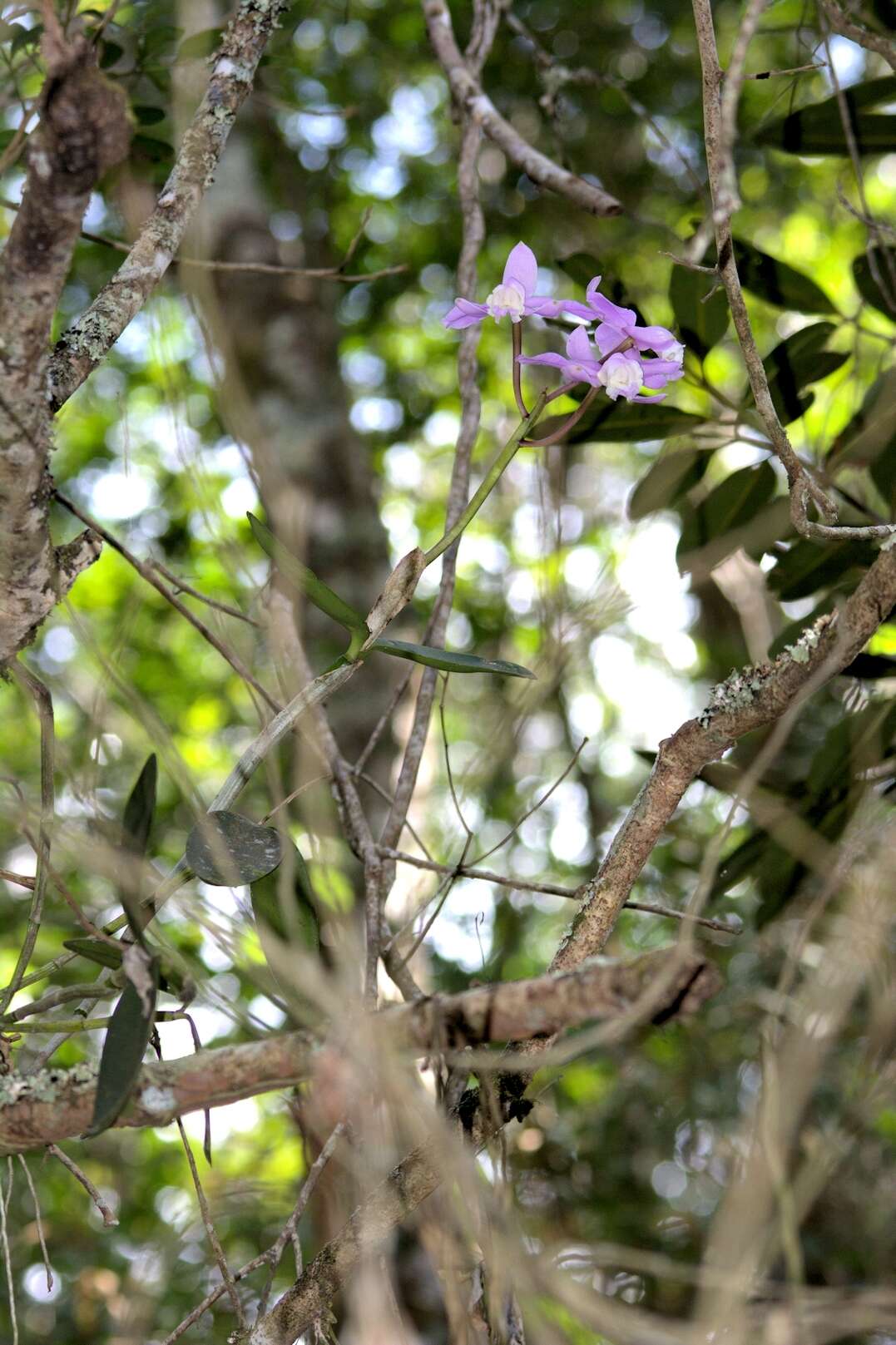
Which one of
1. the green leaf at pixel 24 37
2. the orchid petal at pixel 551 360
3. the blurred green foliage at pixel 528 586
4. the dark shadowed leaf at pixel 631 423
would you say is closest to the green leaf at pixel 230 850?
the blurred green foliage at pixel 528 586

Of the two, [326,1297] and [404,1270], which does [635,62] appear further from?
[326,1297]

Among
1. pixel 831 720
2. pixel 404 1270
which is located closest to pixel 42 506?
pixel 404 1270

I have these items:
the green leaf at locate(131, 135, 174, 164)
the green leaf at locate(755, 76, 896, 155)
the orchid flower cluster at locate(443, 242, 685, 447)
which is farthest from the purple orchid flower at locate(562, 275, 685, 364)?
the green leaf at locate(131, 135, 174, 164)

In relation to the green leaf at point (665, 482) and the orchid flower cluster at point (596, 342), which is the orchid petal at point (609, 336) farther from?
the green leaf at point (665, 482)

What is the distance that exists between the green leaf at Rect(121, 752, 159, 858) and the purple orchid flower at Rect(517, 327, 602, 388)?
294mm

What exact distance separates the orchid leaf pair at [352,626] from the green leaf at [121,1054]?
184 millimetres

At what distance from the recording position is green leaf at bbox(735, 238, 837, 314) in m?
0.95

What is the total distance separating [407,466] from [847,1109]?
2493 millimetres

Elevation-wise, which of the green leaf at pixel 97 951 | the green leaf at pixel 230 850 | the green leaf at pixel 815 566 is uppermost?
the green leaf at pixel 815 566

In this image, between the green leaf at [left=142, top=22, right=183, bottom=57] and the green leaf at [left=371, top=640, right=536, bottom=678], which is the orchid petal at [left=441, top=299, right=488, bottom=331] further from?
the green leaf at [left=142, top=22, right=183, bottom=57]

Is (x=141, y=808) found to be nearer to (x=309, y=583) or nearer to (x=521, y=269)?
(x=309, y=583)

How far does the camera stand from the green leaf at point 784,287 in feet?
3.10

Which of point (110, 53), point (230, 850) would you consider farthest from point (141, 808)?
point (110, 53)

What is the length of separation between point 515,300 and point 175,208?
194 millimetres
